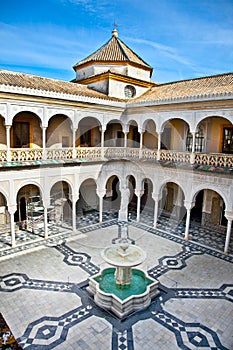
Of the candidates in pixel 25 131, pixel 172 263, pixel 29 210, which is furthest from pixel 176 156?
pixel 29 210

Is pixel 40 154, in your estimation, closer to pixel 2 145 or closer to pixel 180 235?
pixel 2 145

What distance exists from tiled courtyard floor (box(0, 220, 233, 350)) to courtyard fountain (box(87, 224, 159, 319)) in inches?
8.3

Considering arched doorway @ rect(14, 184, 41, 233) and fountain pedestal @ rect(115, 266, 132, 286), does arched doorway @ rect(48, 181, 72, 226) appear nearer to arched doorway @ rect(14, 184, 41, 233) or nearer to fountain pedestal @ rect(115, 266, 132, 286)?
arched doorway @ rect(14, 184, 41, 233)

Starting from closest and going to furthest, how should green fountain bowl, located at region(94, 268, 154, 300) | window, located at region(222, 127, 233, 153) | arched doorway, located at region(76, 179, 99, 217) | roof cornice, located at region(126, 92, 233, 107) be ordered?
green fountain bowl, located at region(94, 268, 154, 300) → roof cornice, located at region(126, 92, 233, 107) → window, located at region(222, 127, 233, 153) → arched doorway, located at region(76, 179, 99, 217)

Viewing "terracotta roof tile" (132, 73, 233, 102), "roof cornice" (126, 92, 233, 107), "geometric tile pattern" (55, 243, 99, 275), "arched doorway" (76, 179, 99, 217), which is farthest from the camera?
"arched doorway" (76, 179, 99, 217)

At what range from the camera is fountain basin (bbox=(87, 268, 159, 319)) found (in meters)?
6.69

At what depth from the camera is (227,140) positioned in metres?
11.8

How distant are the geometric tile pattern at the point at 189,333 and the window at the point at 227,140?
307 inches

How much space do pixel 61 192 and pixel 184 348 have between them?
9.28 metres

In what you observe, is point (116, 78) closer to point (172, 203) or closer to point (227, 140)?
point (227, 140)

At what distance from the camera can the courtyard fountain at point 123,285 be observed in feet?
22.2

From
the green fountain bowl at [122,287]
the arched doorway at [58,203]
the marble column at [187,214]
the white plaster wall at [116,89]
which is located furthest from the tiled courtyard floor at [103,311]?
the white plaster wall at [116,89]

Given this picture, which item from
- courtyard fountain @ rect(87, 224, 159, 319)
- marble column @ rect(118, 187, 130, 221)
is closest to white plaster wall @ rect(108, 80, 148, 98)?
marble column @ rect(118, 187, 130, 221)

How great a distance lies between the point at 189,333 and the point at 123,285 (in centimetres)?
200
